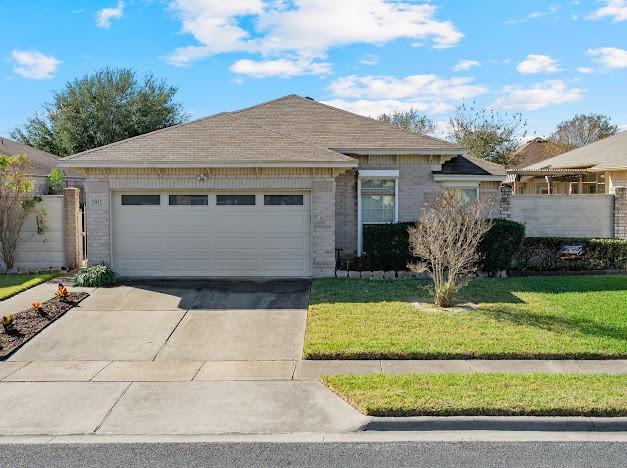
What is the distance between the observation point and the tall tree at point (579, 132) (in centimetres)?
4631

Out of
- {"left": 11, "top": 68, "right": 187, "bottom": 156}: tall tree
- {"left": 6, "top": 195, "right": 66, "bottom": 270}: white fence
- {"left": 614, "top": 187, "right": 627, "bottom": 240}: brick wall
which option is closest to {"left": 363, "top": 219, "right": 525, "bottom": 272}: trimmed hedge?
{"left": 614, "top": 187, "right": 627, "bottom": 240}: brick wall

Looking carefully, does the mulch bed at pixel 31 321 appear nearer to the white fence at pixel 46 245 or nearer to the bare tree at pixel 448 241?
the white fence at pixel 46 245

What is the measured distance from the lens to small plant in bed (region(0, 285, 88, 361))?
9922 millimetres

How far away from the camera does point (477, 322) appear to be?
1049 cm

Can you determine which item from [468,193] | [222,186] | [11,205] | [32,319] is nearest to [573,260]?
[468,193]

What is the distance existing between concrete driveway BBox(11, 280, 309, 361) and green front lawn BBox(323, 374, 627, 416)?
6.70 ft

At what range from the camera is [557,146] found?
4559 centimetres

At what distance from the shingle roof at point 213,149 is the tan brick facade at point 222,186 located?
36 centimetres

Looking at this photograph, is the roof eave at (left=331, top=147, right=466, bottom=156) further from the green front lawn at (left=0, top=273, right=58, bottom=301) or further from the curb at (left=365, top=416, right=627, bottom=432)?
the curb at (left=365, top=416, right=627, bottom=432)

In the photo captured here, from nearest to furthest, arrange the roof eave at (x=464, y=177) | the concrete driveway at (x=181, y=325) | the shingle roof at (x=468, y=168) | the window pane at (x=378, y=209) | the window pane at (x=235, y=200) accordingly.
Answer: the concrete driveway at (x=181, y=325) → the window pane at (x=235, y=200) → the roof eave at (x=464, y=177) → the window pane at (x=378, y=209) → the shingle roof at (x=468, y=168)

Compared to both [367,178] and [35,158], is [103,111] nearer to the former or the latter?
[35,158]

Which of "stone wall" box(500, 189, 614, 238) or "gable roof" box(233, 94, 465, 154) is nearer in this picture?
"gable roof" box(233, 94, 465, 154)

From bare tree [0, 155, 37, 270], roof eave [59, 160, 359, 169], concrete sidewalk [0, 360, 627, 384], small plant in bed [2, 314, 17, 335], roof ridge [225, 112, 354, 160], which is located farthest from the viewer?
bare tree [0, 155, 37, 270]

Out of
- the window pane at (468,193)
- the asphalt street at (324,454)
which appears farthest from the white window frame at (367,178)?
the asphalt street at (324,454)
